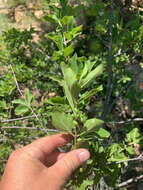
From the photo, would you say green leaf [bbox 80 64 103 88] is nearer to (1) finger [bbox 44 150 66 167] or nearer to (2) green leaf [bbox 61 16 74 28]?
(2) green leaf [bbox 61 16 74 28]

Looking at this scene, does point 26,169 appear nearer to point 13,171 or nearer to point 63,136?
point 13,171

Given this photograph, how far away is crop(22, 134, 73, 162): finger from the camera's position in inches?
49.9

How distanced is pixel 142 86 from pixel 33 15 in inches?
113

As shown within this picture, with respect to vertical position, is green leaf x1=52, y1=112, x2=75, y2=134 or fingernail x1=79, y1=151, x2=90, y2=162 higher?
green leaf x1=52, y1=112, x2=75, y2=134

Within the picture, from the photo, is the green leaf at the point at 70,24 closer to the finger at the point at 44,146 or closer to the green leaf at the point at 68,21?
the green leaf at the point at 68,21

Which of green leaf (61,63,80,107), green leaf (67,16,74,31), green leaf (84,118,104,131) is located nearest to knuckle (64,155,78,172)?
green leaf (84,118,104,131)

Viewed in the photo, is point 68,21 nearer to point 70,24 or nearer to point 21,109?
Result: point 70,24

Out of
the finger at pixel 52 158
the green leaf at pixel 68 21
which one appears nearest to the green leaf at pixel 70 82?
the green leaf at pixel 68 21

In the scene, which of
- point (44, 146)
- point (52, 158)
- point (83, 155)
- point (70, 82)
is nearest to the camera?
point (70, 82)

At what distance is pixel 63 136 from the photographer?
1.22 metres

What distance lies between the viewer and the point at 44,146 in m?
1.36

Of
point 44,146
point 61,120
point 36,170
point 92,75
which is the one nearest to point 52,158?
point 44,146

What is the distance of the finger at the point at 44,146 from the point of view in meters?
1.27

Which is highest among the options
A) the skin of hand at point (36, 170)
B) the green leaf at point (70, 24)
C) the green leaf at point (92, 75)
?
the green leaf at point (70, 24)
